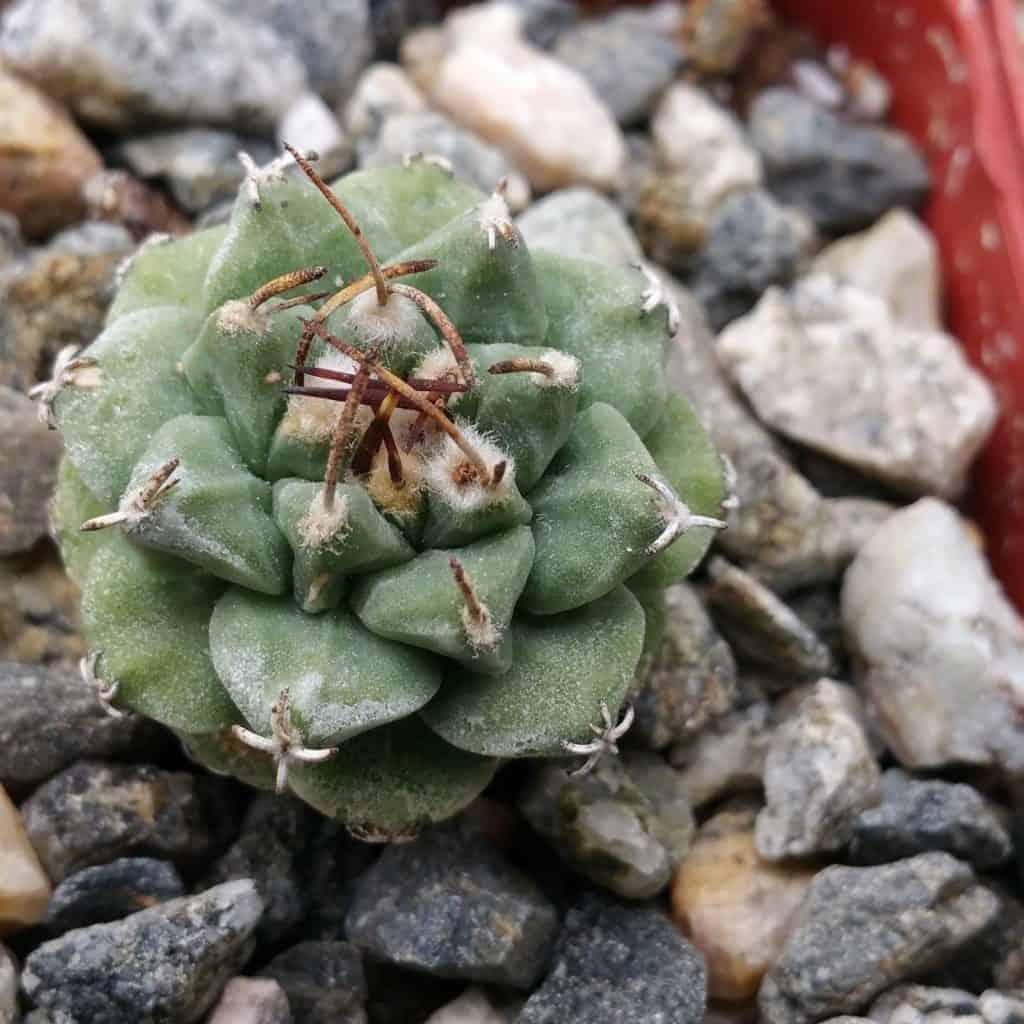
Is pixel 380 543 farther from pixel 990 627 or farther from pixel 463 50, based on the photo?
pixel 463 50

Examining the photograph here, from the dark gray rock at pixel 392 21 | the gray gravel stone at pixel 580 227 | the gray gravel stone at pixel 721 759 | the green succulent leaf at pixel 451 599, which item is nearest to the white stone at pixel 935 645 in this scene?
the gray gravel stone at pixel 721 759

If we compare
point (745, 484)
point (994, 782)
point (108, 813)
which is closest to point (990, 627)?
point (994, 782)

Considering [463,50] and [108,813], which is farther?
[463,50]

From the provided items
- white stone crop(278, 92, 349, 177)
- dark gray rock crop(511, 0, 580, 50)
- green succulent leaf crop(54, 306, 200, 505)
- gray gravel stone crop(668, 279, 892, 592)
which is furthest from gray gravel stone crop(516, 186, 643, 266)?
green succulent leaf crop(54, 306, 200, 505)

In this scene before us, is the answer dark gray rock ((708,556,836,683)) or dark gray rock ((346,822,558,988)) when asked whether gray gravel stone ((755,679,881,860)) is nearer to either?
dark gray rock ((708,556,836,683))

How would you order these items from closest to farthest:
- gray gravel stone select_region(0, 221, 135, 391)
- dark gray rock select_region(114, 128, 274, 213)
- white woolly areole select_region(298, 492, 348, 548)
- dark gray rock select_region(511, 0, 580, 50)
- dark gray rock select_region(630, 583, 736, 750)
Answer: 1. white woolly areole select_region(298, 492, 348, 548)
2. dark gray rock select_region(630, 583, 736, 750)
3. gray gravel stone select_region(0, 221, 135, 391)
4. dark gray rock select_region(114, 128, 274, 213)
5. dark gray rock select_region(511, 0, 580, 50)

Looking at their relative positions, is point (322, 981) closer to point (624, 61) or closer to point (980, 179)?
point (980, 179)
